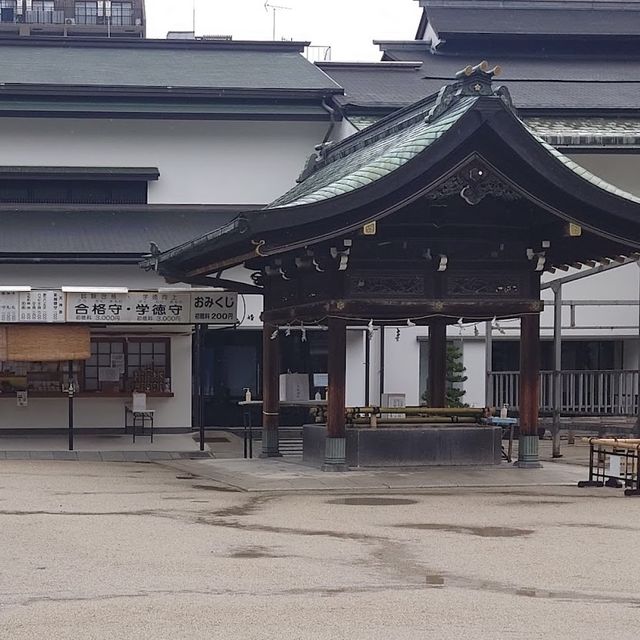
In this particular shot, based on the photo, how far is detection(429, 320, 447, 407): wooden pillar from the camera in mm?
19891

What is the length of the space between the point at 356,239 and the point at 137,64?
1682 centimetres

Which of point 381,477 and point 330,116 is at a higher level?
point 330,116

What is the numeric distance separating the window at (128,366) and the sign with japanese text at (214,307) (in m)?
5.52

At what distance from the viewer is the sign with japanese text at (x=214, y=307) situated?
64.9 ft

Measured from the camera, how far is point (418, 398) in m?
27.4

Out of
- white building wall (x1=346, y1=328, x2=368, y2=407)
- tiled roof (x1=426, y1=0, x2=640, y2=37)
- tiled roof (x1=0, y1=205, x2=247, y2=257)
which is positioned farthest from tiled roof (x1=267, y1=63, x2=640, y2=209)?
tiled roof (x1=426, y1=0, x2=640, y2=37)

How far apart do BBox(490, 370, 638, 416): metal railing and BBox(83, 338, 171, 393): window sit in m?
7.02

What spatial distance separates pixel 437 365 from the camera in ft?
65.6

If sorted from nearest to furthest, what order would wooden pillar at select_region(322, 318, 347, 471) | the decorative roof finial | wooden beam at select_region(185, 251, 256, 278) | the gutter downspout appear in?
the decorative roof finial < wooden beam at select_region(185, 251, 256, 278) < wooden pillar at select_region(322, 318, 347, 471) < the gutter downspout

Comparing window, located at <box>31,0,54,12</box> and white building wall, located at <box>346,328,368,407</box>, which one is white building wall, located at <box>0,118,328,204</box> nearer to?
white building wall, located at <box>346,328,368,407</box>

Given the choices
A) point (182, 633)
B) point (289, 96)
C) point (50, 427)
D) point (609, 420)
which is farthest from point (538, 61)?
point (182, 633)

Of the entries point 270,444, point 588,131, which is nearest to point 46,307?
point 270,444

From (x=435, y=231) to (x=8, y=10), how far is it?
7241 centimetres

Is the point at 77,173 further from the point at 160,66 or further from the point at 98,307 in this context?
the point at 98,307
